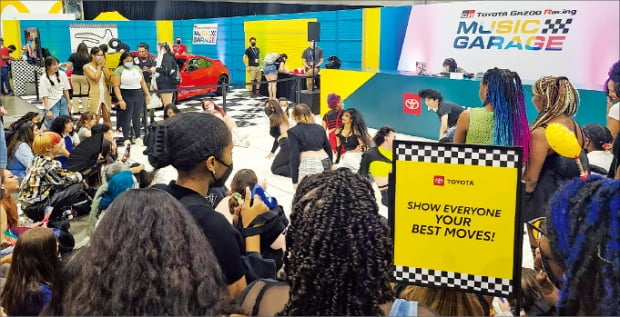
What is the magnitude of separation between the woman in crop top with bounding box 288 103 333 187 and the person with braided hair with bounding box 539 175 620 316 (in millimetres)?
2902

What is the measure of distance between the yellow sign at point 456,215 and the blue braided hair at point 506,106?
1.19m

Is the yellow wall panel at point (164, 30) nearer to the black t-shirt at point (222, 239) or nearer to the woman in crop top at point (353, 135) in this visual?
the woman in crop top at point (353, 135)

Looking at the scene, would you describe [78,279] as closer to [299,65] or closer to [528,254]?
[528,254]

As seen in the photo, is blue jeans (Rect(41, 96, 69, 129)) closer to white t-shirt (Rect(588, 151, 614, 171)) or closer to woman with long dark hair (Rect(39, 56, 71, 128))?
woman with long dark hair (Rect(39, 56, 71, 128))

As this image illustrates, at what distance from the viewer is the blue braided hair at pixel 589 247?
4.20 feet

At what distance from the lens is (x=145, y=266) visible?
3.74 ft

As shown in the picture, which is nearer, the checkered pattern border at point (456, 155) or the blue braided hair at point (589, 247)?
the blue braided hair at point (589, 247)

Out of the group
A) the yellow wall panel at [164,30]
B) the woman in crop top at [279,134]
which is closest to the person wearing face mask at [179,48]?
the yellow wall panel at [164,30]

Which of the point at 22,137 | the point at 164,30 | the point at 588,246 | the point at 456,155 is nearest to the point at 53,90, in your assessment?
the point at 22,137

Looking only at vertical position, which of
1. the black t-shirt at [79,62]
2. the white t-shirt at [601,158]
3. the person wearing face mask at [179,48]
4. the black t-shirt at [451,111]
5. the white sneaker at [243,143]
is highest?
the person wearing face mask at [179,48]

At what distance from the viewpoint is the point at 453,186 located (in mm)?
1573

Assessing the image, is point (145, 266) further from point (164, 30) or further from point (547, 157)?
point (164, 30)

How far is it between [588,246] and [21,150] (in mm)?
4115

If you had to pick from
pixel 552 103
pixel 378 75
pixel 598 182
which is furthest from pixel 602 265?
pixel 378 75
